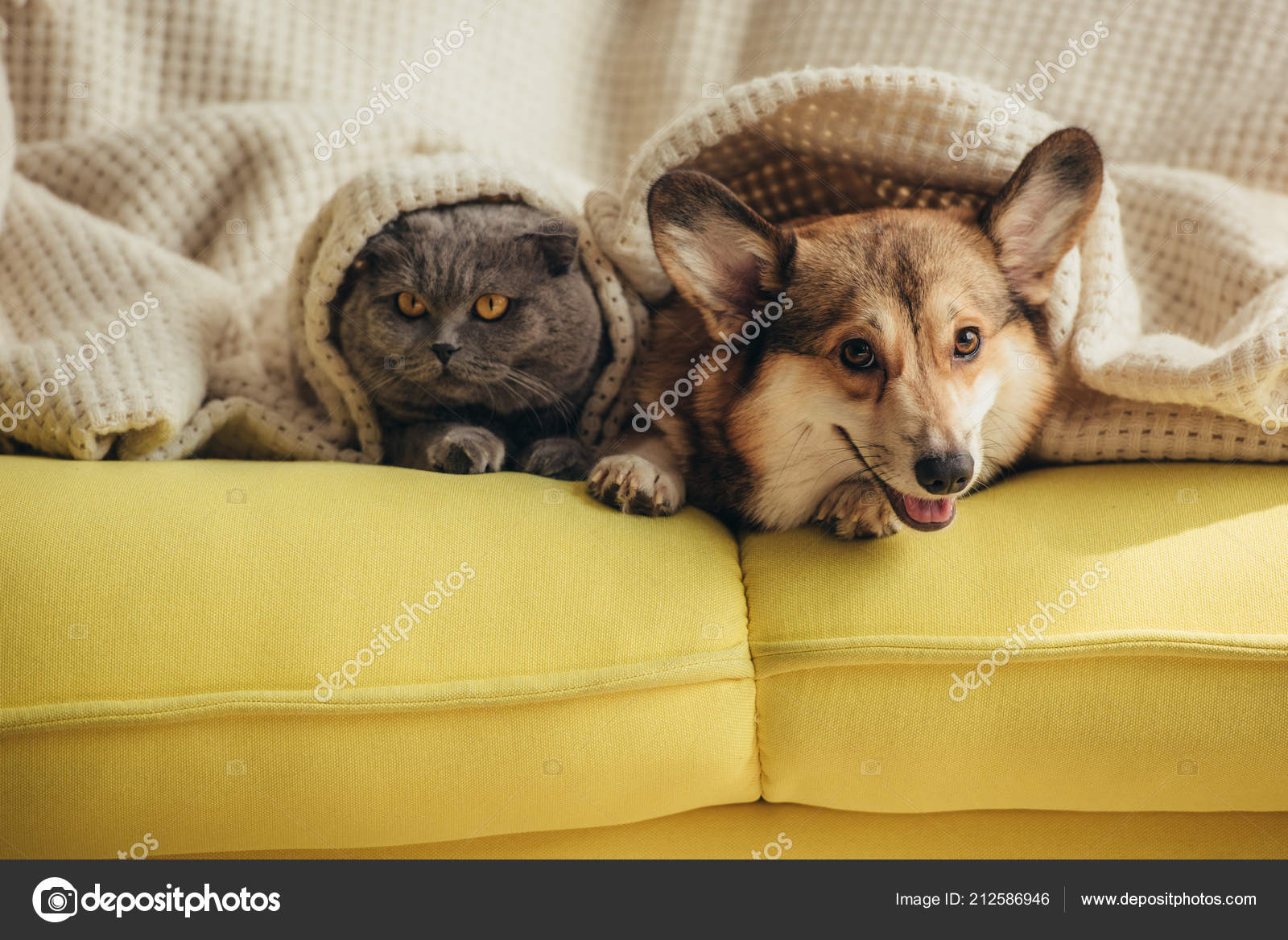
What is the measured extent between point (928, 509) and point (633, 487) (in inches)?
15.6

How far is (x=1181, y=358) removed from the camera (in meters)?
1.28

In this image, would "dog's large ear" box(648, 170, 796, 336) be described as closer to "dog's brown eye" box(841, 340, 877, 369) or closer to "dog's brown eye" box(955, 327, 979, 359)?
"dog's brown eye" box(841, 340, 877, 369)

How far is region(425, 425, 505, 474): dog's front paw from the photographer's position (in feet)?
4.66

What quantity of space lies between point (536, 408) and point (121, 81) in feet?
4.15

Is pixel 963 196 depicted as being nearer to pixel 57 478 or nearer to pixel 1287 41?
pixel 1287 41

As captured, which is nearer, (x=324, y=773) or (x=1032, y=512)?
(x=324, y=773)

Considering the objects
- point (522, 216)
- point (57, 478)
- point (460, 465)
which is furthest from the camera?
point (522, 216)

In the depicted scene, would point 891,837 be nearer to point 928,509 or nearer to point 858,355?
point 928,509

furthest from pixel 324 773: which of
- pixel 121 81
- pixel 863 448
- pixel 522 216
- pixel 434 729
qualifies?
pixel 121 81

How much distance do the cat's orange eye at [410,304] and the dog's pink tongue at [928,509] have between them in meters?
0.82

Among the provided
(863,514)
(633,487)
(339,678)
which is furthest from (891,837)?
(339,678)

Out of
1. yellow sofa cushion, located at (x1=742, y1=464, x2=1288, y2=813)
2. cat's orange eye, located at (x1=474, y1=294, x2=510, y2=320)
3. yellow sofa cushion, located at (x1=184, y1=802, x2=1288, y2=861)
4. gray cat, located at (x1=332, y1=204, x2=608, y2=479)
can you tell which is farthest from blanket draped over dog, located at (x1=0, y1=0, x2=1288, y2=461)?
yellow sofa cushion, located at (x1=184, y1=802, x2=1288, y2=861)

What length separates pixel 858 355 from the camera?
1.24 metres

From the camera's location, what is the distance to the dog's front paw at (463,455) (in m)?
1.42
